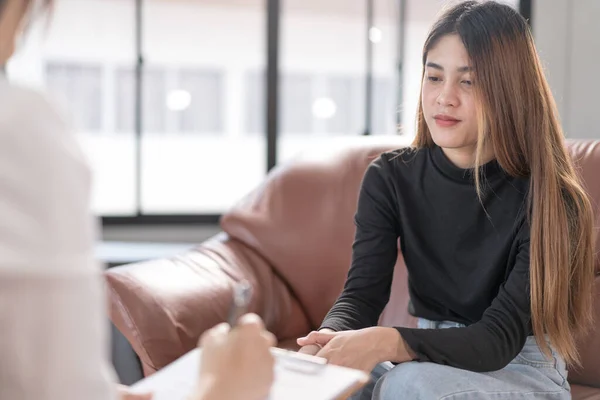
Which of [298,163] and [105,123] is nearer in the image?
[298,163]

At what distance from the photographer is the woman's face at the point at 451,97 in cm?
151

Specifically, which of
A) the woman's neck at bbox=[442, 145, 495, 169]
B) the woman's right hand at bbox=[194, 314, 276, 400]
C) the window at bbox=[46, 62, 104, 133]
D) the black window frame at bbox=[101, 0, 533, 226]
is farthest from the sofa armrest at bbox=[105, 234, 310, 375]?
the window at bbox=[46, 62, 104, 133]

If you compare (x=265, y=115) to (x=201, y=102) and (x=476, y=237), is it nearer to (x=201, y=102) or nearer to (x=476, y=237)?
(x=201, y=102)

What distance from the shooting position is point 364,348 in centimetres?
133

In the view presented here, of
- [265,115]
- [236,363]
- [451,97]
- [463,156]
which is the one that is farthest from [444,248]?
[265,115]

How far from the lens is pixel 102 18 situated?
4.32 meters

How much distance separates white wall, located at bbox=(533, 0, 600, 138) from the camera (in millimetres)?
2895

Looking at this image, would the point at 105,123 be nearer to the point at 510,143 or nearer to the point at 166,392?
the point at 510,143

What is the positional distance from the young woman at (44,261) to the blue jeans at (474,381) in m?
0.81

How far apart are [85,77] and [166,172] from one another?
78 centimetres

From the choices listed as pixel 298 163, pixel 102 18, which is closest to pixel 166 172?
pixel 102 18

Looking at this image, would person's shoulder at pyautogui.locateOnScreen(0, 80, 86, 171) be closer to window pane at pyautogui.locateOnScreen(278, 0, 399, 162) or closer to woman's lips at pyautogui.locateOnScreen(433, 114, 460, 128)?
woman's lips at pyautogui.locateOnScreen(433, 114, 460, 128)

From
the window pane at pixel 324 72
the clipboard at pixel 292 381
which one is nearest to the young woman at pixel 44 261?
the clipboard at pixel 292 381

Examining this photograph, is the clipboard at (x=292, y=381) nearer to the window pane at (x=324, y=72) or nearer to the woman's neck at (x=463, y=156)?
the woman's neck at (x=463, y=156)
